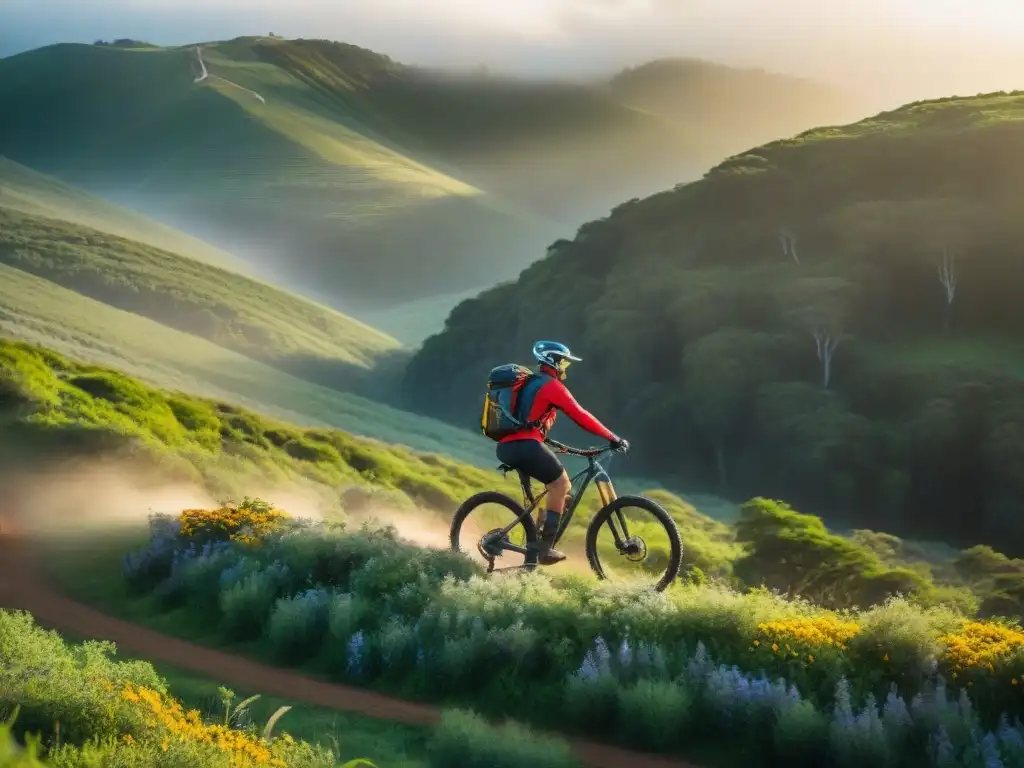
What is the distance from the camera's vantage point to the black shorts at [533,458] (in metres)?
14.6

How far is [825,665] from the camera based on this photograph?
11.8 meters

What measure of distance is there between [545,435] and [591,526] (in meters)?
1.48

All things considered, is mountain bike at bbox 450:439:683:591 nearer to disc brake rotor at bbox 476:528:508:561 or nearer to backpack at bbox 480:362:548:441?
disc brake rotor at bbox 476:528:508:561

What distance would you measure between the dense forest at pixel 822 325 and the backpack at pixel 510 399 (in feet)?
141

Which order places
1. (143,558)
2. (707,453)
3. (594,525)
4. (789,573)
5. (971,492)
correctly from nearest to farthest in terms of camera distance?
(594,525) → (143,558) → (789,573) → (971,492) → (707,453)

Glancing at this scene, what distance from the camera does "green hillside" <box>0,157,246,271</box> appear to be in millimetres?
142750

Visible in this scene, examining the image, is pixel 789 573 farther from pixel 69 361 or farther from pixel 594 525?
pixel 69 361

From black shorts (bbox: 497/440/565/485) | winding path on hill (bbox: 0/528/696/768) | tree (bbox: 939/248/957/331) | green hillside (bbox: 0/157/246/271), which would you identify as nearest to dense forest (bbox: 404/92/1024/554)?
tree (bbox: 939/248/957/331)

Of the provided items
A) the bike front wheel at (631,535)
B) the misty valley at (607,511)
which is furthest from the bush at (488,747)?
the bike front wheel at (631,535)

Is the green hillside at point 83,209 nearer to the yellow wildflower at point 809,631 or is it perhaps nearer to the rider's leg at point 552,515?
the rider's leg at point 552,515

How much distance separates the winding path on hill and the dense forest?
43992 mm

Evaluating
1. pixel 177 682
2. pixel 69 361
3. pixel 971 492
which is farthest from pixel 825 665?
pixel 971 492

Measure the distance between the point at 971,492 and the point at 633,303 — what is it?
1048 inches

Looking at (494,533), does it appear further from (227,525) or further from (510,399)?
(227,525)
